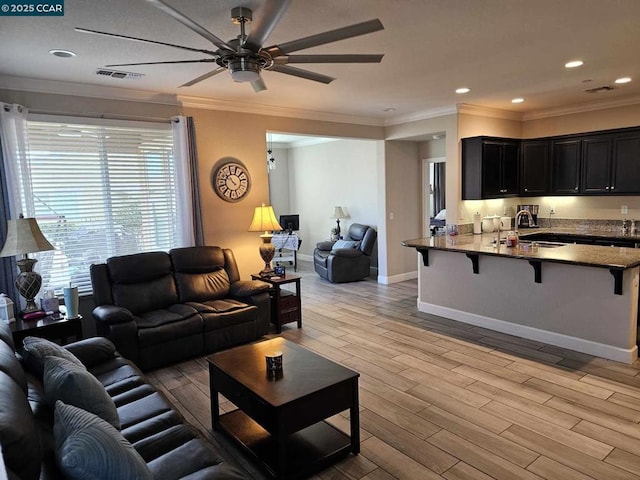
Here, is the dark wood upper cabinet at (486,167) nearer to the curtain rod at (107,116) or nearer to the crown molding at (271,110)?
the crown molding at (271,110)

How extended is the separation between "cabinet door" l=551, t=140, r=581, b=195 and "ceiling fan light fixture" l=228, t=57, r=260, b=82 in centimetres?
558

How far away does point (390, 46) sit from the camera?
3.41m

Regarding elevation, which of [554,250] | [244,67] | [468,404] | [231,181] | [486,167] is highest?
[244,67]

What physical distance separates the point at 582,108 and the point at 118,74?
6.17 m

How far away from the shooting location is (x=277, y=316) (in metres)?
5.05

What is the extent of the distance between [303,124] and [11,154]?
350 centimetres

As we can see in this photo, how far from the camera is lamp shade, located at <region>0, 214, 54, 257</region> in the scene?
352cm

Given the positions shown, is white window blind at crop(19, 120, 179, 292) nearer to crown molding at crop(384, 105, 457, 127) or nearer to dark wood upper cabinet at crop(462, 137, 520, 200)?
crown molding at crop(384, 105, 457, 127)

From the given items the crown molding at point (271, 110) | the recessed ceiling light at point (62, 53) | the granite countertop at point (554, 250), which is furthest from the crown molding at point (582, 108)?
the recessed ceiling light at point (62, 53)

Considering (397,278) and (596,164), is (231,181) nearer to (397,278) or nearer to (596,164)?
(397,278)

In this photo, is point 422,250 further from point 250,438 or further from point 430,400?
point 250,438

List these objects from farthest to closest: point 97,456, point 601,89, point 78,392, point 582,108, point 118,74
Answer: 1. point 582,108
2. point 601,89
3. point 118,74
4. point 78,392
5. point 97,456

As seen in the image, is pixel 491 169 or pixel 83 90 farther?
pixel 491 169

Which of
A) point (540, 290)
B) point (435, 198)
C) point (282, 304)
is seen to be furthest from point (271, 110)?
point (435, 198)
